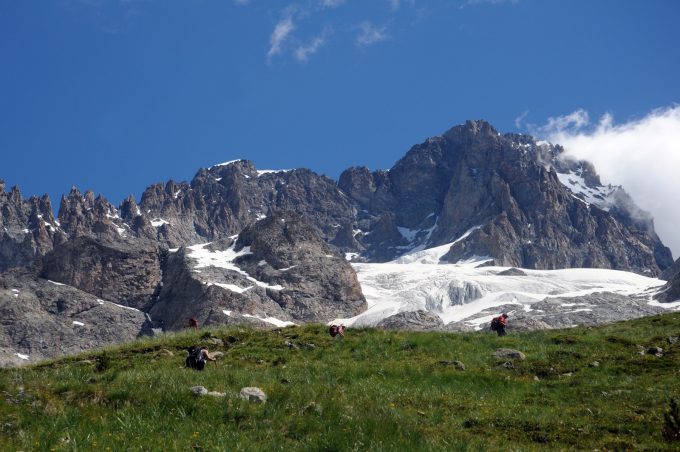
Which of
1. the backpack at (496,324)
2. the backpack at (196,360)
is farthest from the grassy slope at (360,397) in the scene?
the backpack at (496,324)

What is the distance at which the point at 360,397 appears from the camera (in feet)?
64.3

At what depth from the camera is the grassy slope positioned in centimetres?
1463

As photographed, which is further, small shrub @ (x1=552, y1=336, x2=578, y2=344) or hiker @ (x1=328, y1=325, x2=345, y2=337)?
hiker @ (x1=328, y1=325, x2=345, y2=337)

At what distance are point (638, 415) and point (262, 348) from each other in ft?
47.5

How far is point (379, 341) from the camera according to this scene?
29859 millimetres

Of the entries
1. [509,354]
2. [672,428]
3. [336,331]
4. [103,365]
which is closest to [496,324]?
[336,331]

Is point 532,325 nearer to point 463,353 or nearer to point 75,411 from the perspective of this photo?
point 463,353

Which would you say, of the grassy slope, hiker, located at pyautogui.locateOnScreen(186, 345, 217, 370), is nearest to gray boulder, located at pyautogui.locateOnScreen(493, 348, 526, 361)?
the grassy slope

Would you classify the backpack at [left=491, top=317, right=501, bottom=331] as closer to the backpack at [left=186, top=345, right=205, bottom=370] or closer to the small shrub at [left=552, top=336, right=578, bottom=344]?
the small shrub at [left=552, top=336, right=578, bottom=344]

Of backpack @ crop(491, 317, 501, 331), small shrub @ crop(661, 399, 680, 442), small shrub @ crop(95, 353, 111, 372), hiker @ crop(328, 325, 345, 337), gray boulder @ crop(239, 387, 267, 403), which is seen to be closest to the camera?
small shrub @ crop(661, 399, 680, 442)

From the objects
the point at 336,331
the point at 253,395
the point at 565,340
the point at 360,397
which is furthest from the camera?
the point at 336,331

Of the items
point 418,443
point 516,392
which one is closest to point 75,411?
point 418,443

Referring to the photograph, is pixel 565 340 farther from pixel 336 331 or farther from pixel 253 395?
pixel 253 395

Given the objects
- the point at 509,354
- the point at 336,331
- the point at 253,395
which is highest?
the point at 336,331
